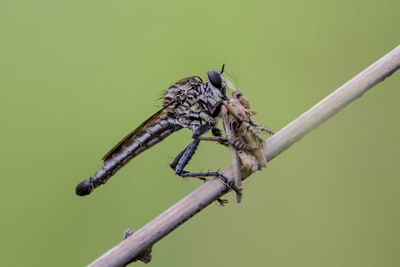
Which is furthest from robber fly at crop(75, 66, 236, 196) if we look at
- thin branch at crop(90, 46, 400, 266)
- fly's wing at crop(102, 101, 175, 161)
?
thin branch at crop(90, 46, 400, 266)

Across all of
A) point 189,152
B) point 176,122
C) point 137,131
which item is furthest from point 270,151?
point 137,131

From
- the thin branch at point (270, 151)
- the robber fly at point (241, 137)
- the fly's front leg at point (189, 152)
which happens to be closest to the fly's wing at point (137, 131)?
the fly's front leg at point (189, 152)

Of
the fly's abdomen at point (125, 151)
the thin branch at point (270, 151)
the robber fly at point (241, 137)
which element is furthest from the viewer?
the fly's abdomen at point (125, 151)

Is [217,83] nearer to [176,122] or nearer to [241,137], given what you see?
[176,122]

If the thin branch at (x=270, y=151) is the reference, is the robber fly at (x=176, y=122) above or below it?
above

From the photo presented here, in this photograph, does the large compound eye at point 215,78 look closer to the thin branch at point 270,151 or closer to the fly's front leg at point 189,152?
the fly's front leg at point 189,152

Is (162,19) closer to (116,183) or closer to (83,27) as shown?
(83,27)

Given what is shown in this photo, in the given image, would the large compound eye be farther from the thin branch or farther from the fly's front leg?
the thin branch
